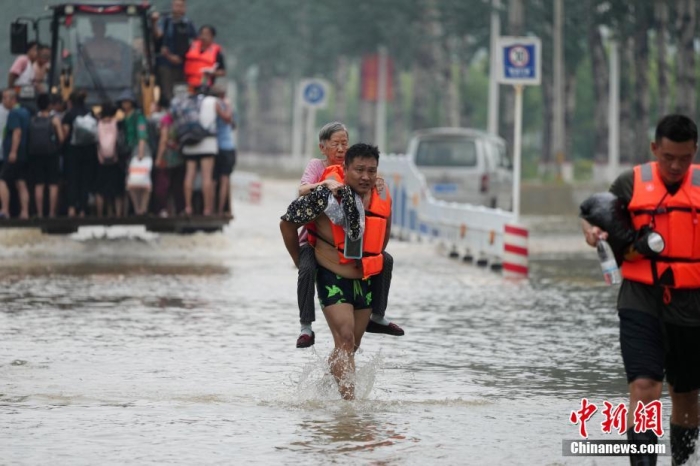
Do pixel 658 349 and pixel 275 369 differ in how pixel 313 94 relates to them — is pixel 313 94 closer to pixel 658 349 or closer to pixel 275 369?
pixel 275 369

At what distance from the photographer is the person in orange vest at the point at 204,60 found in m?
25.0

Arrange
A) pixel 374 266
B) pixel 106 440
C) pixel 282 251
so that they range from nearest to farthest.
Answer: pixel 106 440
pixel 374 266
pixel 282 251

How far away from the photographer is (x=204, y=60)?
2541 centimetres

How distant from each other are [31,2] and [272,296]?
178 feet

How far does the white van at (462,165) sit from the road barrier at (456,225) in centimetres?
99

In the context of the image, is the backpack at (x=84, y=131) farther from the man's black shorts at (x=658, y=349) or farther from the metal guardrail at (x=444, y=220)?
the man's black shorts at (x=658, y=349)

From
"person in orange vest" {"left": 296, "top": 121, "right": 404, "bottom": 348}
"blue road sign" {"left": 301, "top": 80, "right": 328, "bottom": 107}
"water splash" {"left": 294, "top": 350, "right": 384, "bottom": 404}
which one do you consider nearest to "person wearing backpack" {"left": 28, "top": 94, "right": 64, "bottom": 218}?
"person in orange vest" {"left": 296, "top": 121, "right": 404, "bottom": 348}

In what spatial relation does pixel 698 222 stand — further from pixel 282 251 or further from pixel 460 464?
pixel 282 251

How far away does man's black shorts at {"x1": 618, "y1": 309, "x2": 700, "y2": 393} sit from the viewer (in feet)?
27.0

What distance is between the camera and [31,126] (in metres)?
23.6

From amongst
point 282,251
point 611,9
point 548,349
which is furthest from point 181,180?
Result: point 611,9

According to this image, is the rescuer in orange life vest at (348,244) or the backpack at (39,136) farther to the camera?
the backpack at (39,136)

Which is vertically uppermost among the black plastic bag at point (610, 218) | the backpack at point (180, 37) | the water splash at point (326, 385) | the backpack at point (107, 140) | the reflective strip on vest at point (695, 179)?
the backpack at point (180, 37)

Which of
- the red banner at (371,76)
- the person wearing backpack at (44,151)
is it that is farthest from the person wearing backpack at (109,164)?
the red banner at (371,76)
